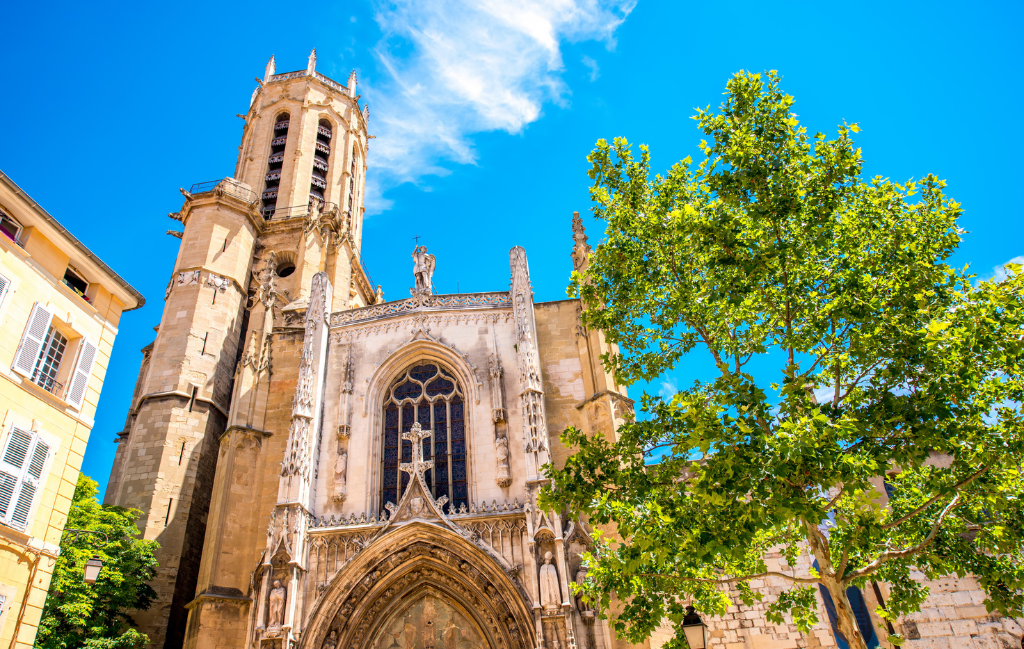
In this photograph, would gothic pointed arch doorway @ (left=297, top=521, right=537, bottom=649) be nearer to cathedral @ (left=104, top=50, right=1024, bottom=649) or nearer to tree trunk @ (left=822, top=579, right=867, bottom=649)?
cathedral @ (left=104, top=50, right=1024, bottom=649)

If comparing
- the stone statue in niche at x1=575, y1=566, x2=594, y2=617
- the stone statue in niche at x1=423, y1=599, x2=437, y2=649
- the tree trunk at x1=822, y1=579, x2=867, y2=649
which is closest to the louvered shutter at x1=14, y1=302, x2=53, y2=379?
the stone statue in niche at x1=423, y1=599, x2=437, y2=649

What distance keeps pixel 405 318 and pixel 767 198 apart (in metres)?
11.8

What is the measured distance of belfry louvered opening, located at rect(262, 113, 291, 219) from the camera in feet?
101

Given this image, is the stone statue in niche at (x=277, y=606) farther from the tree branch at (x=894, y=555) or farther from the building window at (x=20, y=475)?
the tree branch at (x=894, y=555)

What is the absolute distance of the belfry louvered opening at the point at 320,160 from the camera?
32.2 meters

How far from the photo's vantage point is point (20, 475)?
34.2ft

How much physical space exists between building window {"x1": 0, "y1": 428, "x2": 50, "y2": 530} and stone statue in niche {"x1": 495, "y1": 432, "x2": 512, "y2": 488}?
8.99 m

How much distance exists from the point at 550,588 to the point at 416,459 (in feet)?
14.6

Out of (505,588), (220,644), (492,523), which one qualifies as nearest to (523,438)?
(492,523)

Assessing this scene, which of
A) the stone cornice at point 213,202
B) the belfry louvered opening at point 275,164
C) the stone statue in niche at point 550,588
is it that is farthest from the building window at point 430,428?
the belfry louvered opening at point 275,164

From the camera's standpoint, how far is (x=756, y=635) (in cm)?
1365

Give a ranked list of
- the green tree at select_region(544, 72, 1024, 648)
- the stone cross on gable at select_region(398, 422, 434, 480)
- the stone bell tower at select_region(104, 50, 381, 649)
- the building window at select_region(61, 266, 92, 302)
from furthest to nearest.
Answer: the stone bell tower at select_region(104, 50, 381, 649) < the stone cross on gable at select_region(398, 422, 434, 480) < the building window at select_region(61, 266, 92, 302) < the green tree at select_region(544, 72, 1024, 648)

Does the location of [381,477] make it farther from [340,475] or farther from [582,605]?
[582,605]

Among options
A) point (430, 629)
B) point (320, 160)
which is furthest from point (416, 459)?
point (320, 160)
